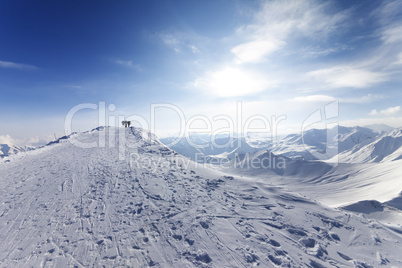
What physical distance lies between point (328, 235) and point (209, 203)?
9.17 m

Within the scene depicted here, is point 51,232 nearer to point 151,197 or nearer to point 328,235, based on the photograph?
point 151,197

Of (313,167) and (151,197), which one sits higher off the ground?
(151,197)

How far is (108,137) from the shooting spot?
102 feet

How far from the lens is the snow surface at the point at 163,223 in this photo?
381 inches

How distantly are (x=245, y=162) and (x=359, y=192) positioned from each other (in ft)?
267

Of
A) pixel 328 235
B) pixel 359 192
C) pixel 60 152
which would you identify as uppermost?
pixel 60 152

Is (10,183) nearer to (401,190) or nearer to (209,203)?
(209,203)

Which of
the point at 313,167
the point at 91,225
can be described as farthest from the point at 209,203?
the point at 313,167

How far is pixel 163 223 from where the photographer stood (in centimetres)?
Answer: 1205

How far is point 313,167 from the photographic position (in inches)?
5994

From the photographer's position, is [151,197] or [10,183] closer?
[151,197]

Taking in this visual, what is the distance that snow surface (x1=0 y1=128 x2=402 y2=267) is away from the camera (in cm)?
967

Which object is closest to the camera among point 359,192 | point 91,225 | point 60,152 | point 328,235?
point 91,225

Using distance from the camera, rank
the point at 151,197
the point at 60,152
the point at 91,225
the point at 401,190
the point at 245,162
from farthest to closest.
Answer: the point at 245,162, the point at 401,190, the point at 60,152, the point at 151,197, the point at 91,225
